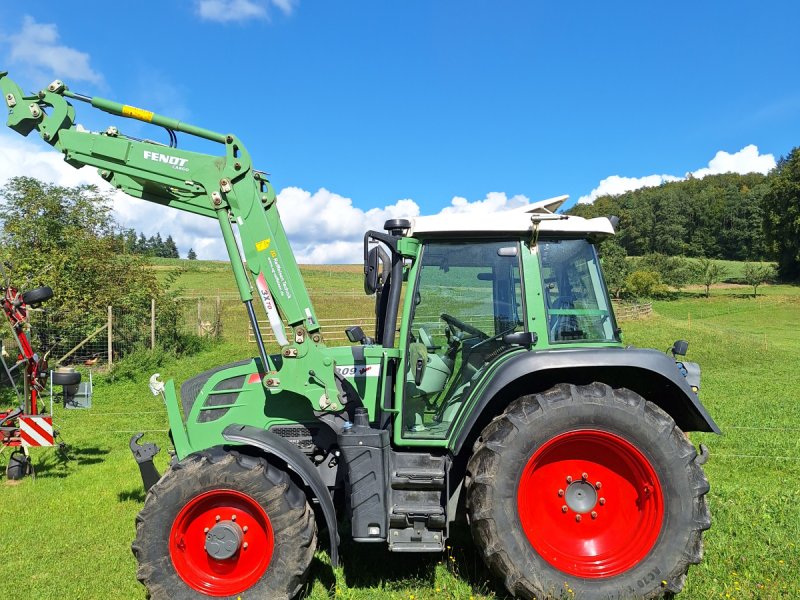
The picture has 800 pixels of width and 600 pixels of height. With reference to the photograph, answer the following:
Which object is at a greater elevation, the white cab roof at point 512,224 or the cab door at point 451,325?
the white cab roof at point 512,224

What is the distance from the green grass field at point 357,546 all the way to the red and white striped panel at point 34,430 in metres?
0.44

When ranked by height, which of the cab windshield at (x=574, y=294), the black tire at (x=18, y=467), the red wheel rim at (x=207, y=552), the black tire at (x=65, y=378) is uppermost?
the cab windshield at (x=574, y=294)

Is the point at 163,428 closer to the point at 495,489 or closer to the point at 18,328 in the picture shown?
the point at 18,328

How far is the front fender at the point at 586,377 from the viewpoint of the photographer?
→ 3.46 metres

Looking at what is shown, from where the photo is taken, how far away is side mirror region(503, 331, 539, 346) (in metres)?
3.67

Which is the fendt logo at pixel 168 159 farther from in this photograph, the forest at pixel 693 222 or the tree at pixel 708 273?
the forest at pixel 693 222

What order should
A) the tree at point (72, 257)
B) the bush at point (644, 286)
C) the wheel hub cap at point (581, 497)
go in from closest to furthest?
the wheel hub cap at point (581, 497)
the tree at point (72, 257)
the bush at point (644, 286)

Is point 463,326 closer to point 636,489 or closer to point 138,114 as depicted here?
point 636,489

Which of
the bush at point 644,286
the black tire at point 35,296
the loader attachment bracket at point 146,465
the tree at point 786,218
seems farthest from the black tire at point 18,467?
the tree at point 786,218

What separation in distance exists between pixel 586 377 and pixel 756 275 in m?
52.4

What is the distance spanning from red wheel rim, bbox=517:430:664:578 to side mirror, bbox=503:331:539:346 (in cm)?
64

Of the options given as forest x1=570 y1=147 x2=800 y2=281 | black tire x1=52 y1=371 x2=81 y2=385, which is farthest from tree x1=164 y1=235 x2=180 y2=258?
black tire x1=52 y1=371 x2=81 y2=385

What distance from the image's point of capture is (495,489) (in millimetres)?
3377

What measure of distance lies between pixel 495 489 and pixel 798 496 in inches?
151
